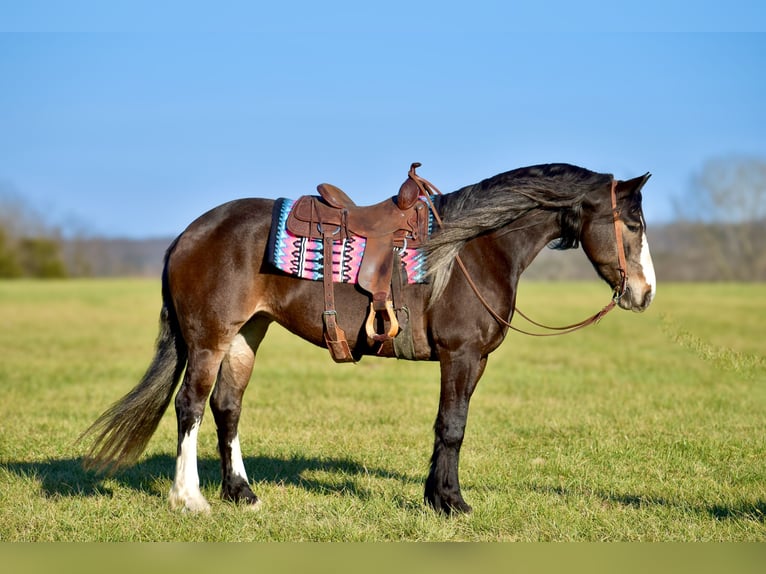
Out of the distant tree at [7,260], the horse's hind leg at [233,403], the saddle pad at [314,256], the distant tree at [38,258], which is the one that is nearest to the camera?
the saddle pad at [314,256]

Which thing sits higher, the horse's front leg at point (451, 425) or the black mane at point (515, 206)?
the black mane at point (515, 206)

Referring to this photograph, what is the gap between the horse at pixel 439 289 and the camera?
543cm

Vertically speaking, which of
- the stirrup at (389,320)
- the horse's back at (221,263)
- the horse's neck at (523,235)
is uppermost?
the horse's neck at (523,235)

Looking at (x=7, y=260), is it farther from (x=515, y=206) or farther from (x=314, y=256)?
(x=515, y=206)

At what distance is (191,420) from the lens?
18.8 ft

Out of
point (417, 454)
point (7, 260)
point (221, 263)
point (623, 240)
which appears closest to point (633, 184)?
point (623, 240)

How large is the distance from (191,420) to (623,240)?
3.36m

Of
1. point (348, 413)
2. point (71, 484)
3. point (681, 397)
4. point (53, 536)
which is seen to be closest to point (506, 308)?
point (53, 536)

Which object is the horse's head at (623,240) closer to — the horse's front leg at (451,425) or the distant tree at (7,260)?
the horse's front leg at (451,425)

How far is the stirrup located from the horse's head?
147 cm

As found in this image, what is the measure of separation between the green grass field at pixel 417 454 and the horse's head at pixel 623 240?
100 cm

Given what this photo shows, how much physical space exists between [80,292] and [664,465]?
Answer: 124 feet

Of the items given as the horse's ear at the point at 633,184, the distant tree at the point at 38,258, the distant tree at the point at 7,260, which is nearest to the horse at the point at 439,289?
the horse's ear at the point at 633,184

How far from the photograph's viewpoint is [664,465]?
6977mm
